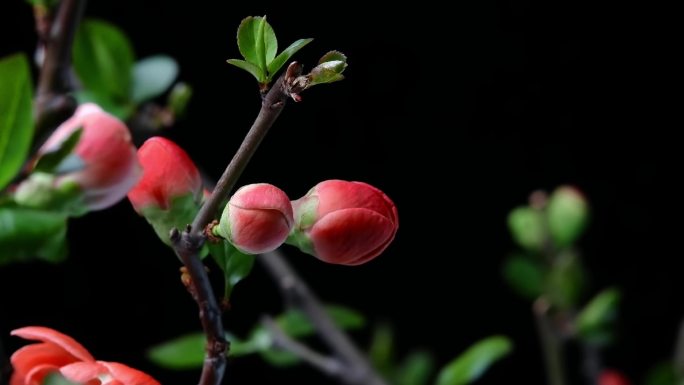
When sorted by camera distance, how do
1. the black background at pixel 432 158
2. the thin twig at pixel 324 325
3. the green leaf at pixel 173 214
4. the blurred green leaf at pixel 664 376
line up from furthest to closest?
the black background at pixel 432 158
the blurred green leaf at pixel 664 376
the thin twig at pixel 324 325
the green leaf at pixel 173 214

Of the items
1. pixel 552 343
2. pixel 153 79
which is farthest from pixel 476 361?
pixel 153 79

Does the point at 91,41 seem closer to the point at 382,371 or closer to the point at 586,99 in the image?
the point at 382,371

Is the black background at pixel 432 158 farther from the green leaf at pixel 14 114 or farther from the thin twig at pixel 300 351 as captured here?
the green leaf at pixel 14 114

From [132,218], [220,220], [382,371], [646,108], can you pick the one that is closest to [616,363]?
[646,108]

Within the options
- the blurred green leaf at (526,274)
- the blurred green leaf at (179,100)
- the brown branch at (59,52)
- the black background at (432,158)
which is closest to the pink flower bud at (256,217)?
the brown branch at (59,52)

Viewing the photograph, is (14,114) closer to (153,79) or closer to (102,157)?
(102,157)
